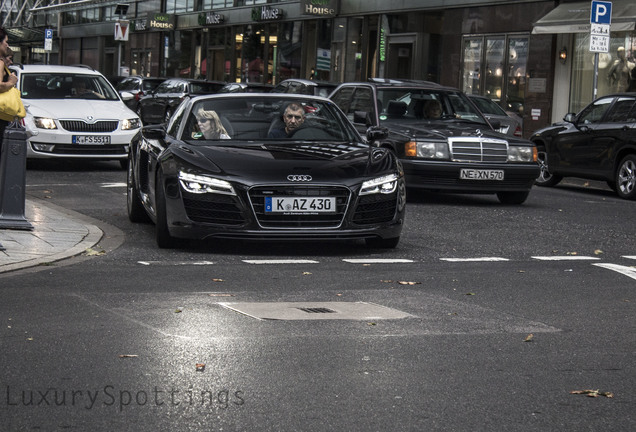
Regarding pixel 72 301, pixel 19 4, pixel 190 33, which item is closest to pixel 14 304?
pixel 72 301

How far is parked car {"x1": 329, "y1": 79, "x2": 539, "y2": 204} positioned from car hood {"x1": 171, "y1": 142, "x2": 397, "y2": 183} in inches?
166

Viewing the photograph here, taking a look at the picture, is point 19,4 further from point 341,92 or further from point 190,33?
point 341,92

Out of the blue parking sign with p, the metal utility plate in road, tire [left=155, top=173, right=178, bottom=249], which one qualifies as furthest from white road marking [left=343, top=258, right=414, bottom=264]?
the blue parking sign with p

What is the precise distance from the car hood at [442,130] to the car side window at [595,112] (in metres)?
4.08

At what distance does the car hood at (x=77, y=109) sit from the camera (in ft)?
59.0

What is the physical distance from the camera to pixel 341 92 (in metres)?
Answer: 17.5

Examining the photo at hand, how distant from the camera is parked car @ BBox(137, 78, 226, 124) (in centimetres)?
3400

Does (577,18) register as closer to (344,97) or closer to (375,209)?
(344,97)

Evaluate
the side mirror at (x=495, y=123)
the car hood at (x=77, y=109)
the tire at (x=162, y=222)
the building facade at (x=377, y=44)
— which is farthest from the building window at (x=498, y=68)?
the tire at (x=162, y=222)

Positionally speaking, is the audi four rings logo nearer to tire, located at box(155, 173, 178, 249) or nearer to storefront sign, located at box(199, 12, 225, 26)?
tire, located at box(155, 173, 178, 249)

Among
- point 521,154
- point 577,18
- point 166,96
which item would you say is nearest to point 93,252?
point 521,154

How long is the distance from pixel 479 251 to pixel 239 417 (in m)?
6.14

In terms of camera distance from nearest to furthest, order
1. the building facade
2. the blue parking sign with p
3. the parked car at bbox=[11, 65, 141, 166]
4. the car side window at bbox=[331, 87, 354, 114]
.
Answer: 1. the car side window at bbox=[331, 87, 354, 114]
2. the parked car at bbox=[11, 65, 141, 166]
3. the blue parking sign with p
4. the building facade

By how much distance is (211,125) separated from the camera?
1063cm
